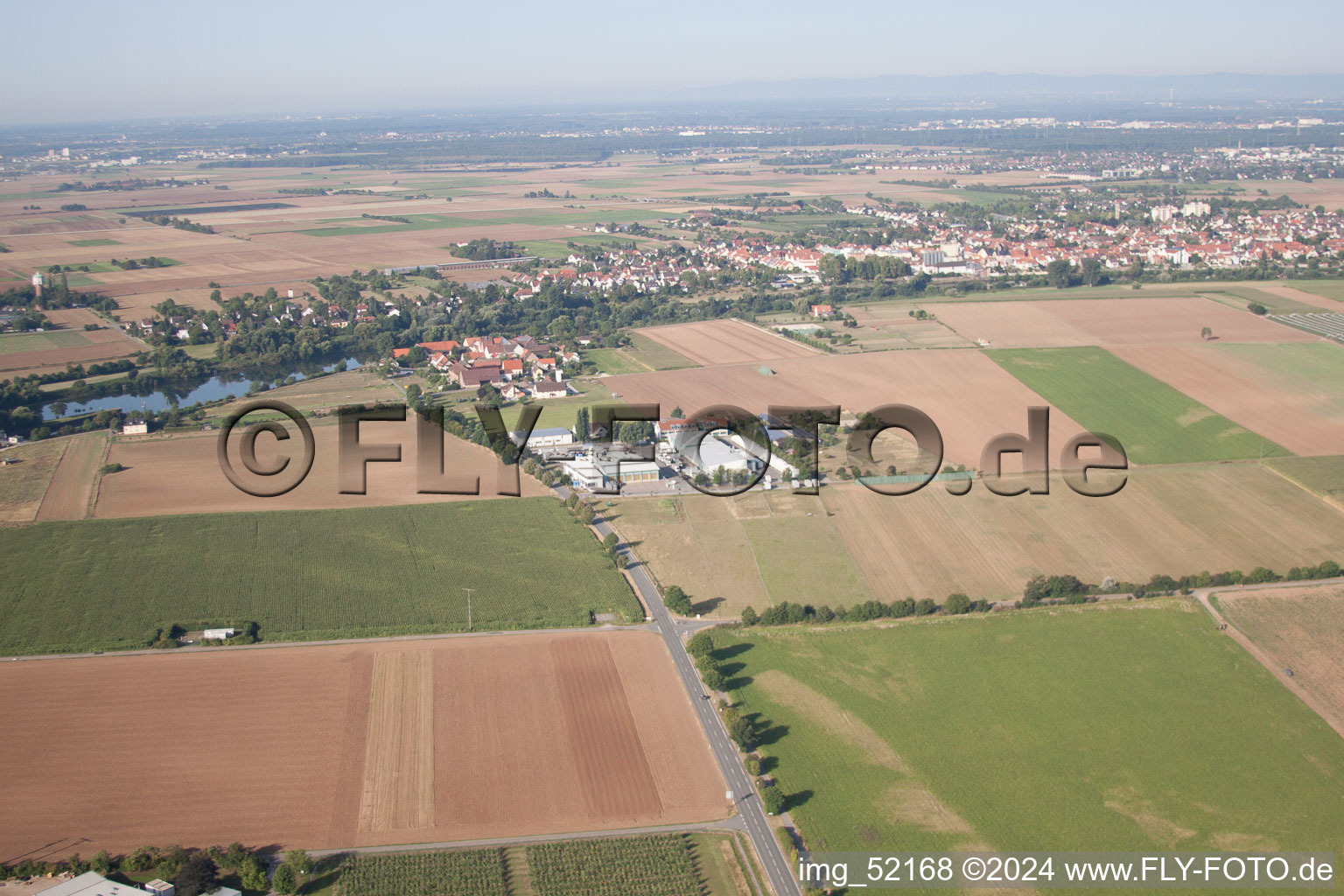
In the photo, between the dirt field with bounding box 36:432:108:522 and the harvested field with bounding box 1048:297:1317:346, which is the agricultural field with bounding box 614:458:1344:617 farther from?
the harvested field with bounding box 1048:297:1317:346

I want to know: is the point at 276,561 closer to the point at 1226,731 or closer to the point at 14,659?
the point at 14,659

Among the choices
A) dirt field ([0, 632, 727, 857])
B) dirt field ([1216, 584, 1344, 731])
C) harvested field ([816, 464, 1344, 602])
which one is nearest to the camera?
dirt field ([0, 632, 727, 857])

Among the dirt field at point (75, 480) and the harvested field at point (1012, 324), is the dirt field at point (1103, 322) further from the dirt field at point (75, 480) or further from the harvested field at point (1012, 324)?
the dirt field at point (75, 480)

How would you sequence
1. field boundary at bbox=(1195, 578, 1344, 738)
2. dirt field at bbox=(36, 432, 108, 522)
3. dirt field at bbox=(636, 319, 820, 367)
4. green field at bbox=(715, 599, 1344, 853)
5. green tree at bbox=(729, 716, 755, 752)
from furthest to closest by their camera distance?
dirt field at bbox=(636, 319, 820, 367), dirt field at bbox=(36, 432, 108, 522), field boundary at bbox=(1195, 578, 1344, 738), green tree at bbox=(729, 716, 755, 752), green field at bbox=(715, 599, 1344, 853)

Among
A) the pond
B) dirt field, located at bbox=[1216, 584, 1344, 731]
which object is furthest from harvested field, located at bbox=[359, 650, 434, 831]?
the pond

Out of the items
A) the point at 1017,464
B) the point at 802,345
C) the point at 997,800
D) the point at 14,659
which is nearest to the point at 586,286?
the point at 802,345

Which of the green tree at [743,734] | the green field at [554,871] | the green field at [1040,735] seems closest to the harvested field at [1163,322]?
the green field at [1040,735]

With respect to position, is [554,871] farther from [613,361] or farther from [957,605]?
[613,361]
